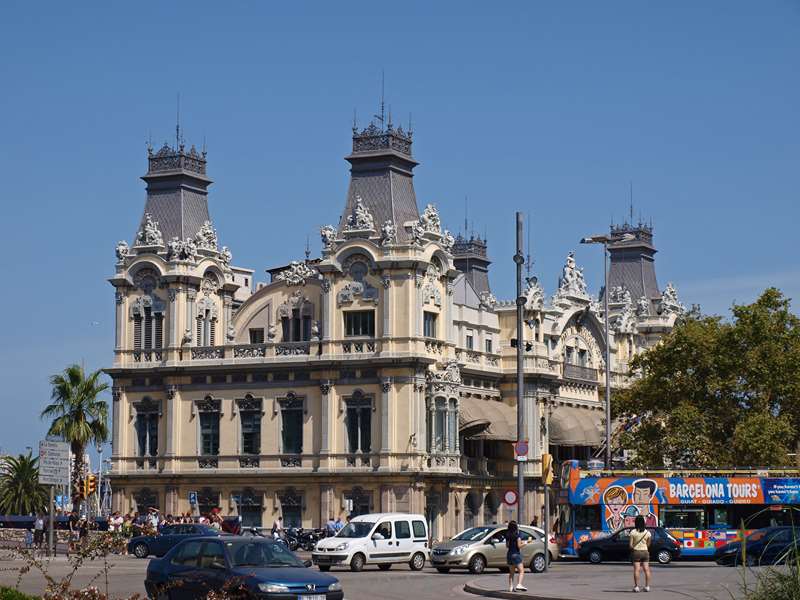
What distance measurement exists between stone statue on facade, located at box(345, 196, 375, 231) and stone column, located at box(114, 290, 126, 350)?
1314 centimetres

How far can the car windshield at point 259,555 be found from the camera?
1093 inches

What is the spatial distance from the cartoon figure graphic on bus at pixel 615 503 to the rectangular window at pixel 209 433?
27.5 m

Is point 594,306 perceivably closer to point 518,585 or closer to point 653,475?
point 653,475

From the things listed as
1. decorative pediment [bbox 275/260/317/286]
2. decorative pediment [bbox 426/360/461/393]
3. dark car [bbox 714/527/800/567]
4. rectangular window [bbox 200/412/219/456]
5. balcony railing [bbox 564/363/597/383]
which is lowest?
dark car [bbox 714/527/800/567]

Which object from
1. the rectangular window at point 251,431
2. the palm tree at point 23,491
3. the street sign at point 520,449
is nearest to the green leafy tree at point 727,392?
the rectangular window at point 251,431

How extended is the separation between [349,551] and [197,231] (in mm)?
35876

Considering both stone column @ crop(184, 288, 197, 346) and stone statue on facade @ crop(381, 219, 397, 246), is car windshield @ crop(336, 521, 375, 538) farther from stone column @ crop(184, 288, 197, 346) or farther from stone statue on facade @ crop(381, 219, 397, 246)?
stone column @ crop(184, 288, 197, 346)

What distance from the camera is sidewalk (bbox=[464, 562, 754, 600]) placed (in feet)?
115

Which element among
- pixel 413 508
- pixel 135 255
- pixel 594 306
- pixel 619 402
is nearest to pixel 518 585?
pixel 413 508

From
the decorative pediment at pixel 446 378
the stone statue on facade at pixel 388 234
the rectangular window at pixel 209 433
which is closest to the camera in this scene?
the stone statue on facade at pixel 388 234

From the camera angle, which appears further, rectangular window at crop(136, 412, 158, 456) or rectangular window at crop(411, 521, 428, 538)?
rectangular window at crop(136, 412, 158, 456)

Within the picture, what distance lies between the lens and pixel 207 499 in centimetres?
7969

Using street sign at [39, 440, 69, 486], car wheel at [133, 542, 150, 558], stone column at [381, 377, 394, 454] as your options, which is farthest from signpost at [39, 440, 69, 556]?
stone column at [381, 377, 394, 454]

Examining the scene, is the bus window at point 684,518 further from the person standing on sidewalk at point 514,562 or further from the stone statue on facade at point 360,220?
the stone statue on facade at point 360,220
